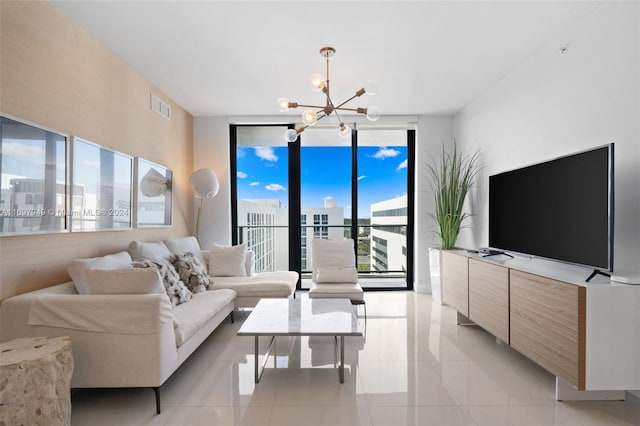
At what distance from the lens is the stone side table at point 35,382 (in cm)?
152

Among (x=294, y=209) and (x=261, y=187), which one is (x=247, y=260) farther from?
(x=261, y=187)

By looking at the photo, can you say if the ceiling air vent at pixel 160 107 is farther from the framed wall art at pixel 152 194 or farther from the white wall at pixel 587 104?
the white wall at pixel 587 104

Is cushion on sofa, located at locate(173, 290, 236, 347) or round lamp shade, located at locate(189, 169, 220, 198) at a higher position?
round lamp shade, located at locate(189, 169, 220, 198)

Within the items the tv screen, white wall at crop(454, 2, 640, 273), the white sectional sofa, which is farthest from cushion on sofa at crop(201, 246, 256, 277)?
white wall at crop(454, 2, 640, 273)

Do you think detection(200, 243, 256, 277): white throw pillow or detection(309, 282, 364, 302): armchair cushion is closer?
detection(309, 282, 364, 302): armchair cushion

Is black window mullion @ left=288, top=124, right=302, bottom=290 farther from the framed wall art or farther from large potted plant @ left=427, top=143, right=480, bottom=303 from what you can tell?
large potted plant @ left=427, top=143, right=480, bottom=303

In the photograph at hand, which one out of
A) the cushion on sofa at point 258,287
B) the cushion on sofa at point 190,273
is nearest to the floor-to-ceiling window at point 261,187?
the cushion on sofa at point 258,287

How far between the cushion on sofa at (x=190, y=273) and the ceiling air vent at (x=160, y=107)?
A: 5.87 feet

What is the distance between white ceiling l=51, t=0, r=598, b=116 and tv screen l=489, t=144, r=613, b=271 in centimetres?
117

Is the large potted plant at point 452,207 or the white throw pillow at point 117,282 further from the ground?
the large potted plant at point 452,207

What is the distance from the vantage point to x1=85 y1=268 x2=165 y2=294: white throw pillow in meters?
2.20

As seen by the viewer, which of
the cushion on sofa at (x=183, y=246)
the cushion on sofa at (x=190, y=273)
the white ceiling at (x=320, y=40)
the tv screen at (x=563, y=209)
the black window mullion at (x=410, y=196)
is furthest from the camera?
the black window mullion at (x=410, y=196)

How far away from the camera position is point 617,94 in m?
2.35

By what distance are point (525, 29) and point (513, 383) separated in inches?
110
